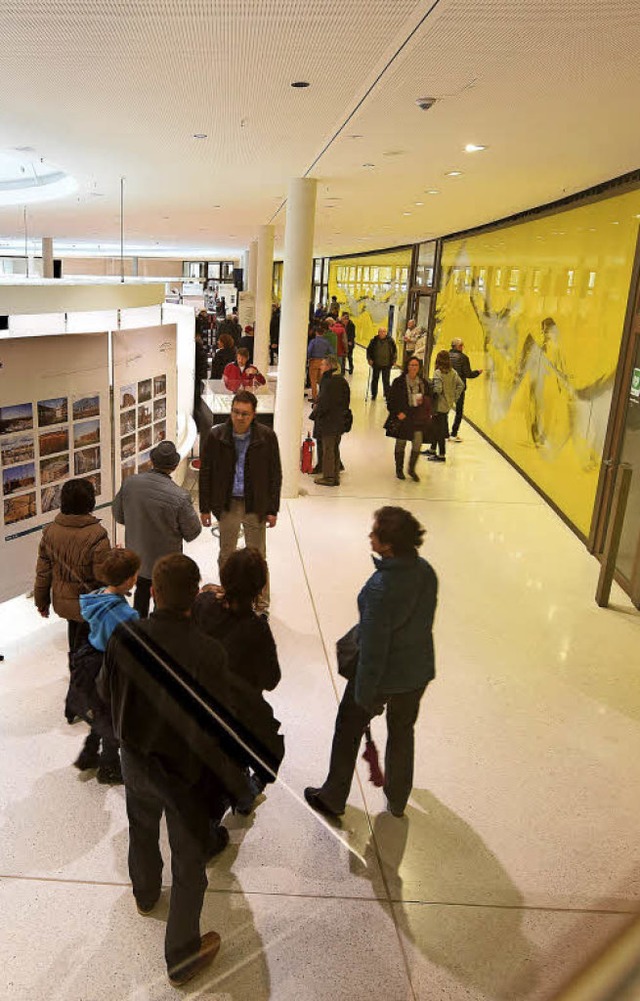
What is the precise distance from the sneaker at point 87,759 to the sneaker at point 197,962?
1277mm

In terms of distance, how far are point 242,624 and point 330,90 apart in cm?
339

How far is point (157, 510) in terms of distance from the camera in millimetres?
4574

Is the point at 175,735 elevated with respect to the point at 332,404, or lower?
lower

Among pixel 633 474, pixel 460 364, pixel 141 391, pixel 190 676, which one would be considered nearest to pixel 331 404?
pixel 141 391

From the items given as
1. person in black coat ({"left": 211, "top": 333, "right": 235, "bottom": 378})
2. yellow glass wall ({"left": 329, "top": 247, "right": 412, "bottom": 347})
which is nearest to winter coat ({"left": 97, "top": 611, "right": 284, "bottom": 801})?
person in black coat ({"left": 211, "top": 333, "right": 235, "bottom": 378})

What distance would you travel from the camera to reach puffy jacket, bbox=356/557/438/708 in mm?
3107

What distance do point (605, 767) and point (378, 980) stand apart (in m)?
1.96

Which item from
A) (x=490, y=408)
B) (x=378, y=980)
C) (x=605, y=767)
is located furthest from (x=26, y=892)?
(x=490, y=408)

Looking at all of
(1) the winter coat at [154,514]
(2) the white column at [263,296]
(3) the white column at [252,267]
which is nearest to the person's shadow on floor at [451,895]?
(1) the winter coat at [154,514]

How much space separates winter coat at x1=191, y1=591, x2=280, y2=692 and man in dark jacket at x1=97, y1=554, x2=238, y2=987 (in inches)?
8.8

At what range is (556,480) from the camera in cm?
930

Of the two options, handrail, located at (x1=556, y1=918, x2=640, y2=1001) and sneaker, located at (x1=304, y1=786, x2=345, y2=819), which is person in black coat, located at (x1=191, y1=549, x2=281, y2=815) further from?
handrail, located at (x1=556, y1=918, x2=640, y2=1001)

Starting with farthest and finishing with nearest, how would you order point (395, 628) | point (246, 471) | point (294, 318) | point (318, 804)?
point (294, 318) < point (246, 471) < point (318, 804) < point (395, 628)

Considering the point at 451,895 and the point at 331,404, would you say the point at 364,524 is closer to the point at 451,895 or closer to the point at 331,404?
the point at 331,404
